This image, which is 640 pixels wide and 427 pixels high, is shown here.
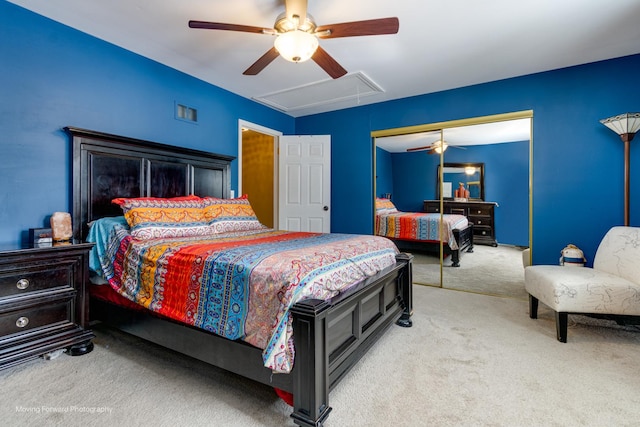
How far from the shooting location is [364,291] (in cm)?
185

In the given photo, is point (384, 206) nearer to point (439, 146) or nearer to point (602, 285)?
point (439, 146)

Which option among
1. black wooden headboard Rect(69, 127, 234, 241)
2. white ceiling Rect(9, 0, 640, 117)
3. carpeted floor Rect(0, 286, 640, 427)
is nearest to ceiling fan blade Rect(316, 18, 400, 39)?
white ceiling Rect(9, 0, 640, 117)

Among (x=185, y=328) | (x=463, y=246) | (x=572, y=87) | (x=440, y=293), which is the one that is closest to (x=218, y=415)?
(x=185, y=328)

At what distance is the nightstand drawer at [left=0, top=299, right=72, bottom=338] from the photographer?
187cm

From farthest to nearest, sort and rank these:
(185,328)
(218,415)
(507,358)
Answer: (507,358), (185,328), (218,415)

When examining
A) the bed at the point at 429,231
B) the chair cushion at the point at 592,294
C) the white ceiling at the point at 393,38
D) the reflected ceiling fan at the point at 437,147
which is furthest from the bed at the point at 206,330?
the reflected ceiling fan at the point at 437,147

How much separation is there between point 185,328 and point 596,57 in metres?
4.51

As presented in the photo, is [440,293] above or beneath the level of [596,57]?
beneath

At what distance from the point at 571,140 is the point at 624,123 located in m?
0.46

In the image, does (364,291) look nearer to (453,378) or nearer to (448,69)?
(453,378)

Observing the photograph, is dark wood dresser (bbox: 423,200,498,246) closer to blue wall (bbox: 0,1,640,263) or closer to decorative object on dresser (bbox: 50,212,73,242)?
blue wall (bbox: 0,1,640,263)

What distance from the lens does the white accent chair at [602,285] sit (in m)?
2.23

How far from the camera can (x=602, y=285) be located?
2.27 m

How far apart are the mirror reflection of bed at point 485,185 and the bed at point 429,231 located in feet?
0.32
